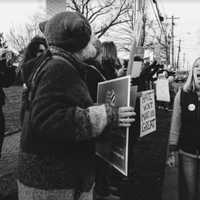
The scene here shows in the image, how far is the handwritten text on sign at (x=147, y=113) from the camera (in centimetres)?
225

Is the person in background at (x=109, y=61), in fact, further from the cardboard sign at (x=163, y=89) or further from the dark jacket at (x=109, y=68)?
the cardboard sign at (x=163, y=89)

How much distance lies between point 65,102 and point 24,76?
412 mm

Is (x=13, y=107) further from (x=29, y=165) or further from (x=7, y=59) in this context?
(x=29, y=165)

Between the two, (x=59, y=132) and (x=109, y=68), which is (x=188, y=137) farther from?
(x=59, y=132)

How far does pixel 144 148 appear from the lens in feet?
24.9

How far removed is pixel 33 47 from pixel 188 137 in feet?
5.47

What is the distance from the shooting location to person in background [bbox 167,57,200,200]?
3.15 m

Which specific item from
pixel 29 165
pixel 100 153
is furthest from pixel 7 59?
pixel 29 165

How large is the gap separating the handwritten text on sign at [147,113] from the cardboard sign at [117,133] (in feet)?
0.82

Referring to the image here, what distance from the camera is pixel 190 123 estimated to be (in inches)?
125

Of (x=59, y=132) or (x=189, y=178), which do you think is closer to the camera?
(x=59, y=132)

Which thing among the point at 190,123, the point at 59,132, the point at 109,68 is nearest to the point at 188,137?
the point at 190,123

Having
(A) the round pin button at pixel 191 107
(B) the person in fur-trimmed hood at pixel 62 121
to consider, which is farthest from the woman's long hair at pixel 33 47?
(A) the round pin button at pixel 191 107

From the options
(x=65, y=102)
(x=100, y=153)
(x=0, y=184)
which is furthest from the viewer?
(x=0, y=184)
